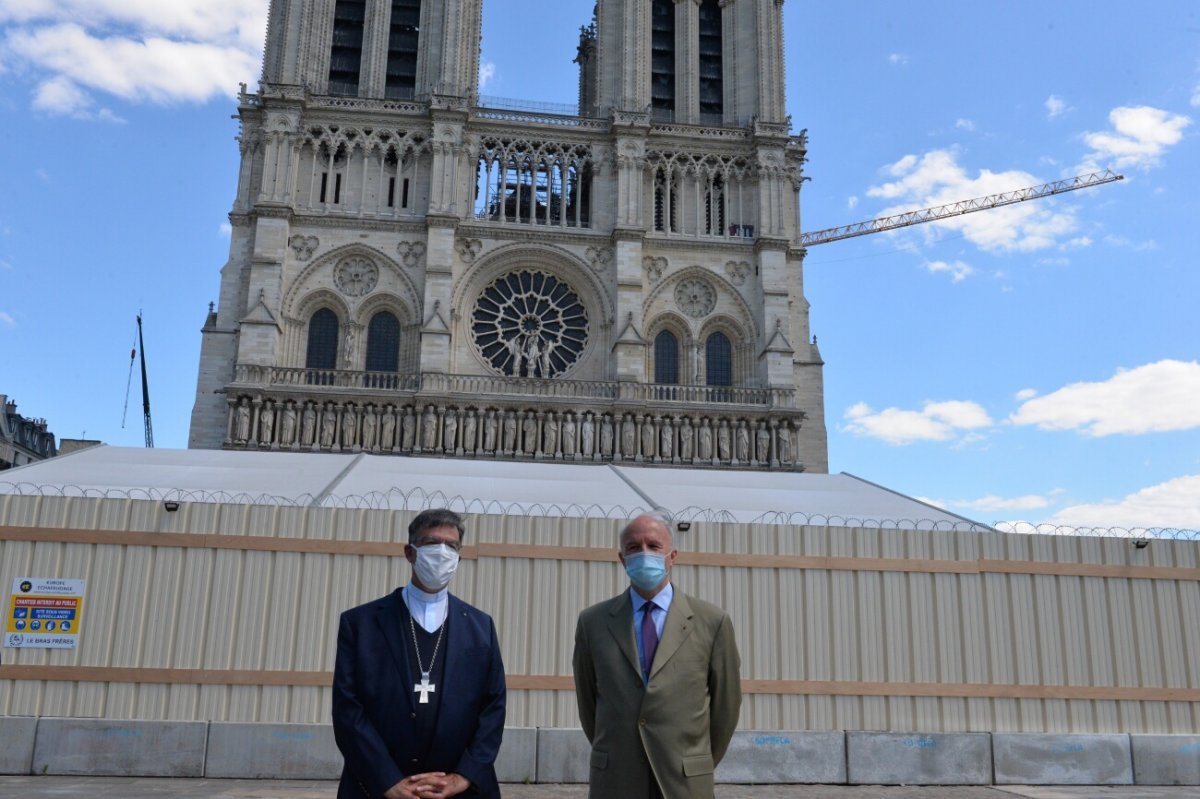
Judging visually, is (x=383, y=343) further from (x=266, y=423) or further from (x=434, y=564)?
(x=434, y=564)

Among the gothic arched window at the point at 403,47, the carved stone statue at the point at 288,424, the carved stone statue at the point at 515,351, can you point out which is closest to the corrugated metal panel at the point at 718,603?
the carved stone statue at the point at 288,424

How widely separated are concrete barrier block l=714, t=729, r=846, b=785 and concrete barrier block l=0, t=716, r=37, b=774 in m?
7.50

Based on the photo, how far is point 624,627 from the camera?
521 centimetres

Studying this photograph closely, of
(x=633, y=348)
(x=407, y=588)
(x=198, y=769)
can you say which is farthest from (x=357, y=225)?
(x=407, y=588)

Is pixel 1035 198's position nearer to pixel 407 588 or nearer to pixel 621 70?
pixel 621 70

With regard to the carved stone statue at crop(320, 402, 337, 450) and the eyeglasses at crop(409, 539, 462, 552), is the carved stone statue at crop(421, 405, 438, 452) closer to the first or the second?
the carved stone statue at crop(320, 402, 337, 450)

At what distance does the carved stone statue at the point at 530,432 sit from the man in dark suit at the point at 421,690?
28205 millimetres

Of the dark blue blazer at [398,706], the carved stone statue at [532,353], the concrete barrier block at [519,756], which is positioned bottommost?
the concrete barrier block at [519,756]

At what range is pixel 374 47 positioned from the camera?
39062 millimetres

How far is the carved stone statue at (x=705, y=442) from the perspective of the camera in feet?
112

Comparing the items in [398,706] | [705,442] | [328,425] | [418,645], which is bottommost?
[398,706]

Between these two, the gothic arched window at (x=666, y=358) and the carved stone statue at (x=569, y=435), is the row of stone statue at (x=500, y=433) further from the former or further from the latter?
the gothic arched window at (x=666, y=358)

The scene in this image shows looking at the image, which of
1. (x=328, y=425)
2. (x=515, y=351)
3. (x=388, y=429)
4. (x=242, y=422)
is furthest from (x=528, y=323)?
(x=242, y=422)

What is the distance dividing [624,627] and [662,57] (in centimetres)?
4065
